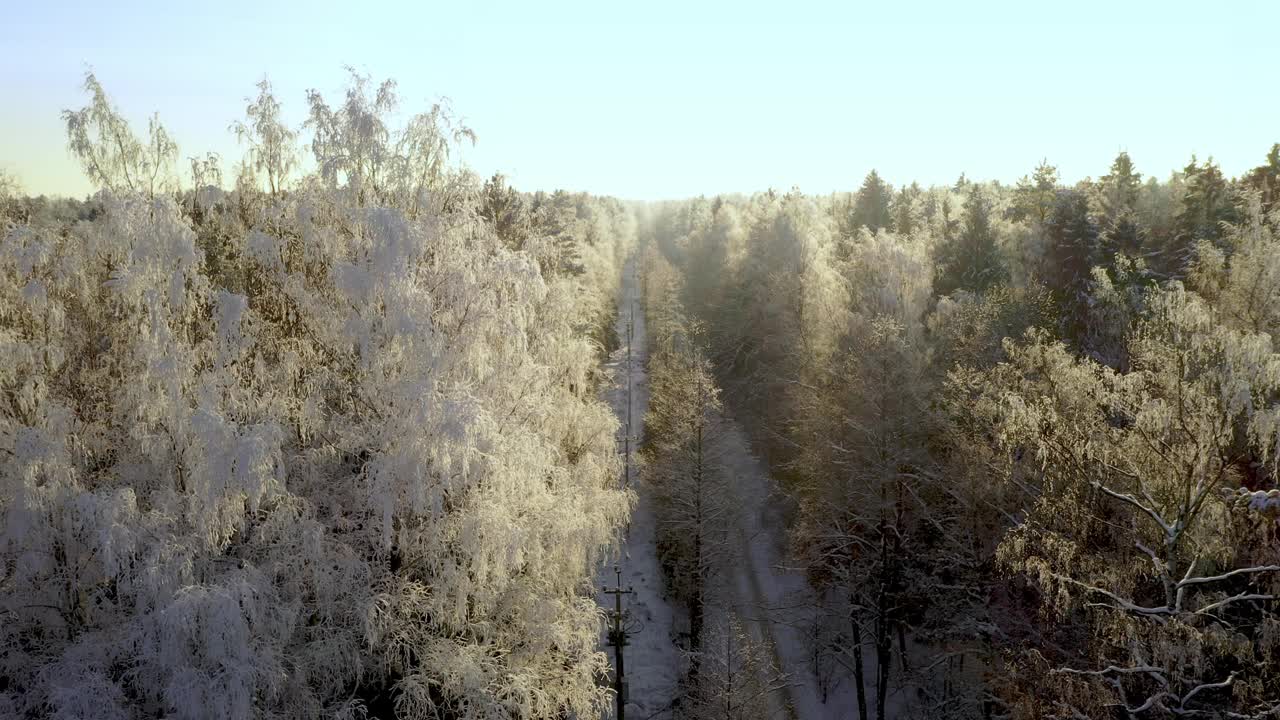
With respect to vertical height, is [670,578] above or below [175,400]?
below

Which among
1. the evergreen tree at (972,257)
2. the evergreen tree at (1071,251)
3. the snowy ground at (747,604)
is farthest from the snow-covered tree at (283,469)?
the evergreen tree at (972,257)

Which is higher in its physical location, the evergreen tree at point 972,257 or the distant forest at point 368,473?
the evergreen tree at point 972,257

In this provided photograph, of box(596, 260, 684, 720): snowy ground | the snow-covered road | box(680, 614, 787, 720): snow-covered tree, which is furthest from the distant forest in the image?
box(596, 260, 684, 720): snowy ground

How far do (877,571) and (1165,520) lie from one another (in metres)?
11.4

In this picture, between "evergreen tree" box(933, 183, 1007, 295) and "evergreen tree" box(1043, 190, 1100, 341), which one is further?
A: "evergreen tree" box(933, 183, 1007, 295)

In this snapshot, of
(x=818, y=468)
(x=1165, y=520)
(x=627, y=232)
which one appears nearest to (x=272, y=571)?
(x=1165, y=520)

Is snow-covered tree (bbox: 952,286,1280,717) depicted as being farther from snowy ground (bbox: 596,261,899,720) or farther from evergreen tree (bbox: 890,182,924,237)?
evergreen tree (bbox: 890,182,924,237)

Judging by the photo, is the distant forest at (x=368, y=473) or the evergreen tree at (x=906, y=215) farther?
the evergreen tree at (x=906, y=215)

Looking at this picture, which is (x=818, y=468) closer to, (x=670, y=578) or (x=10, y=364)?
(x=670, y=578)

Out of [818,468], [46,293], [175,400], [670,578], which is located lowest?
[670,578]

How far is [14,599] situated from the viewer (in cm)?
1070

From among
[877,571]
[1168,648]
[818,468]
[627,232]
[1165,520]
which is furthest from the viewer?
[627,232]

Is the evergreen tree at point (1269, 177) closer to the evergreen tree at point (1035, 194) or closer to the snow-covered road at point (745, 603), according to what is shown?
the evergreen tree at point (1035, 194)

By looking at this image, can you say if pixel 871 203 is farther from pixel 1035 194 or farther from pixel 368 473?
pixel 368 473
